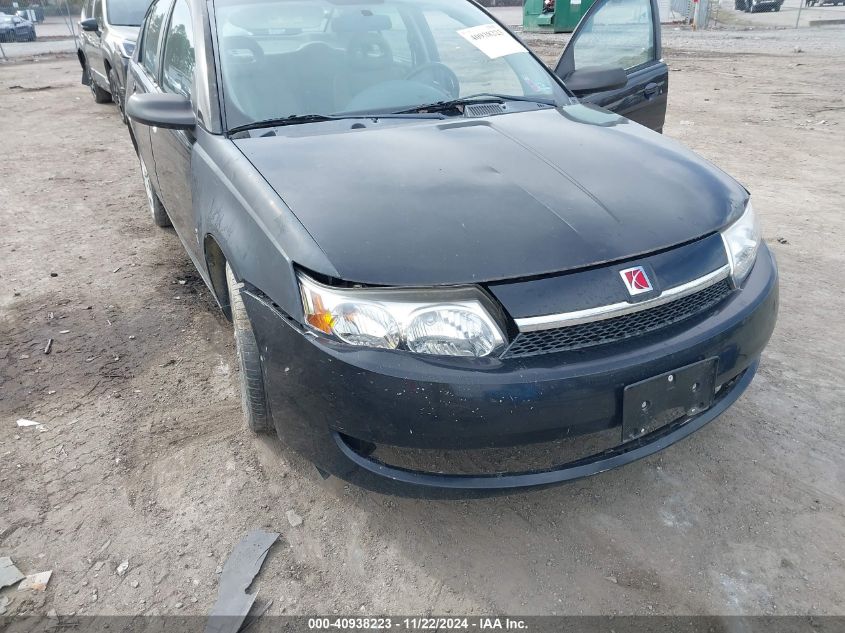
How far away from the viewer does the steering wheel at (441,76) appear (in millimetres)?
2889

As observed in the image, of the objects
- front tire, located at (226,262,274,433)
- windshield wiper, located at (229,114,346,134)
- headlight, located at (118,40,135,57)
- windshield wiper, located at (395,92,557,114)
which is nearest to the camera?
front tire, located at (226,262,274,433)

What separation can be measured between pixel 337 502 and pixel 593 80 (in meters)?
2.41

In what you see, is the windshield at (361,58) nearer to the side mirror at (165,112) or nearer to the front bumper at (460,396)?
the side mirror at (165,112)

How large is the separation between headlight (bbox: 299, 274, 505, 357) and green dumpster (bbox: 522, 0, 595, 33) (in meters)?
19.0

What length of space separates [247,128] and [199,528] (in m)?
1.46

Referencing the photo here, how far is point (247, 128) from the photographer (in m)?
2.48

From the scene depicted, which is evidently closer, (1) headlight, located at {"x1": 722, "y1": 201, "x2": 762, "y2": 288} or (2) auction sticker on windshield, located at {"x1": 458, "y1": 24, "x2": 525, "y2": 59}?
(1) headlight, located at {"x1": 722, "y1": 201, "x2": 762, "y2": 288}

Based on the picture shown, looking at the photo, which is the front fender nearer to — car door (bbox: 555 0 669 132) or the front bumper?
the front bumper

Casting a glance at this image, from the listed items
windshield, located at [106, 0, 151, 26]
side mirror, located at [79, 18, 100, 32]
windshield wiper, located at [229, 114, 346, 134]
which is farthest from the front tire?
side mirror, located at [79, 18, 100, 32]

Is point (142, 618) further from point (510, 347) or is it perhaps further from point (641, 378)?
point (641, 378)

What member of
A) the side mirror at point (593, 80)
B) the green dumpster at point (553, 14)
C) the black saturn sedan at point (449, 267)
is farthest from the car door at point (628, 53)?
the green dumpster at point (553, 14)

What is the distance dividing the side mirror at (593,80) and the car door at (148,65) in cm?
223

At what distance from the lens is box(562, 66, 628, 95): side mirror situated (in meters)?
3.27

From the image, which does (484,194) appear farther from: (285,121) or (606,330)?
(285,121)
